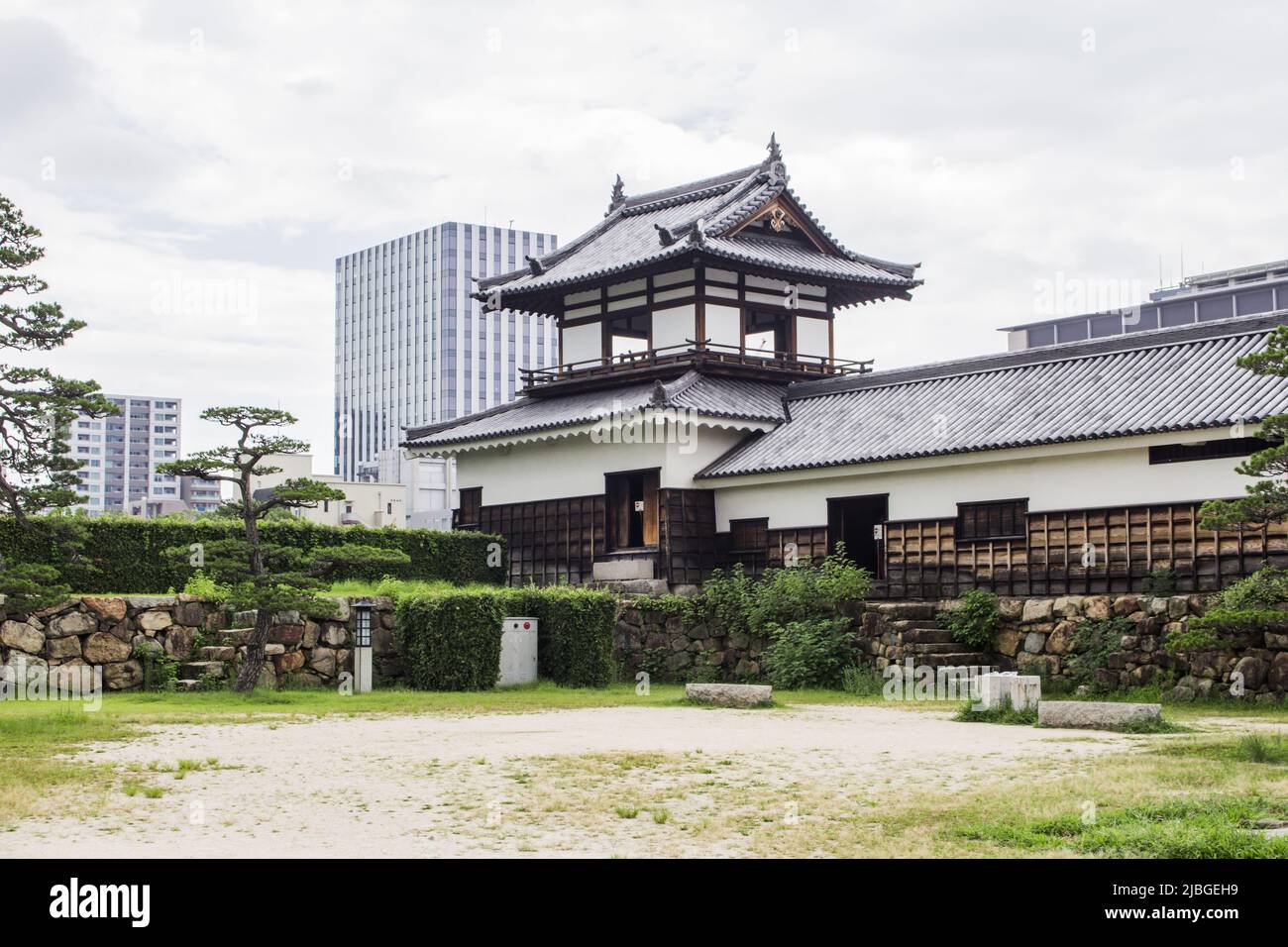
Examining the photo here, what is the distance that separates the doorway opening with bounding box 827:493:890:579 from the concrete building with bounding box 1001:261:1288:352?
3671cm

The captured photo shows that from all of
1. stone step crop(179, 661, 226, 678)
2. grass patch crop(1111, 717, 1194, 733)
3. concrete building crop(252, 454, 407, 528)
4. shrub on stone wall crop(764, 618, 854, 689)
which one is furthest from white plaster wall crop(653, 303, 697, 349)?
concrete building crop(252, 454, 407, 528)

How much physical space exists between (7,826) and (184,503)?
110200 millimetres

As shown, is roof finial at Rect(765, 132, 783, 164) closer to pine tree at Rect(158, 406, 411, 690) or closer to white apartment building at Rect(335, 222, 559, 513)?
pine tree at Rect(158, 406, 411, 690)

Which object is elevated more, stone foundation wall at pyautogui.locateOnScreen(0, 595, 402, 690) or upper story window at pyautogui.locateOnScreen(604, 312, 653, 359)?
upper story window at pyautogui.locateOnScreen(604, 312, 653, 359)

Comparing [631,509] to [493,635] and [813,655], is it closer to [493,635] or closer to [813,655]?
[813,655]

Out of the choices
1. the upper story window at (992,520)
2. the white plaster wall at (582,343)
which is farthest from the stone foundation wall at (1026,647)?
the white plaster wall at (582,343)

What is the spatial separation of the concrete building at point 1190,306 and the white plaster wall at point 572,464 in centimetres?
3624

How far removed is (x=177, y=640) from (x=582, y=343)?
17878mm

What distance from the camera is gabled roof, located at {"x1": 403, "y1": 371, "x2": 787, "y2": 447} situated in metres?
35.2

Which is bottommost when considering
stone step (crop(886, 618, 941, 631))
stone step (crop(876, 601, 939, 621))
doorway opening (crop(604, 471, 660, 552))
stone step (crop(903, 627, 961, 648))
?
stone step (crop(903, 627, 961, 648))

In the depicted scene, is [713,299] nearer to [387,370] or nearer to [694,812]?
[694,812]

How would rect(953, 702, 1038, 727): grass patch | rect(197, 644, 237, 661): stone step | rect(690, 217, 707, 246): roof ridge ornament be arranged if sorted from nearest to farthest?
rect(953, 702, 1038, 727): grass patch, rect(197, 644, 237, 661): stone step, rect(690, 217, 707, 246): roof ridge ornament

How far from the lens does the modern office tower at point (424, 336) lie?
16125 cm
